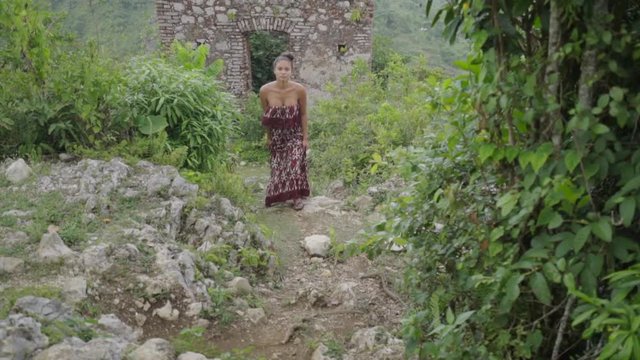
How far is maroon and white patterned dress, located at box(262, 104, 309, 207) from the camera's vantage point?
632cm

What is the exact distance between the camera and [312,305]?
4152mm

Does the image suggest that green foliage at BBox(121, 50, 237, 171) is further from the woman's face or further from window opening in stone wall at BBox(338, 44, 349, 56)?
window opening in stone wall at BBox(338, 44, 349, 56)

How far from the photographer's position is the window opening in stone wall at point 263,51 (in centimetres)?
1245

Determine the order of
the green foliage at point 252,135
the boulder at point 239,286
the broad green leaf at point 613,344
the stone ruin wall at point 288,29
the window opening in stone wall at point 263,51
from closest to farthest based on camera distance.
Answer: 1. the broad green leaf at point 613,344
2. the boulder at point 239,286
3. the green foliage at point 252,135
4. the stone ruin wall at point 288,29
5. the window opening in stone wall at point 263,51

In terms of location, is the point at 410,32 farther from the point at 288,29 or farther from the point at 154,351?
the point at 154,351

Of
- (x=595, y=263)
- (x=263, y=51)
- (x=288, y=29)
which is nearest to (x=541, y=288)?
(x=595, y=263)

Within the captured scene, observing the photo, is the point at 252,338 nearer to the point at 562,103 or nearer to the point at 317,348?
the point at 317,348

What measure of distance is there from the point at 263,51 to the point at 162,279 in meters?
9.45

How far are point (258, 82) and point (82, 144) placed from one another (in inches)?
292

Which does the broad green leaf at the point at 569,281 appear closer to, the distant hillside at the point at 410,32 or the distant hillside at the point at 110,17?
the distant hillside at the point at 110,17

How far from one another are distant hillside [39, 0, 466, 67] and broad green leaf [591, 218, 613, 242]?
47.5ft

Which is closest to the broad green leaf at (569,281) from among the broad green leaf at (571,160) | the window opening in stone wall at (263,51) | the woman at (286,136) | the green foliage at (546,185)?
the green foliage at (546,185)

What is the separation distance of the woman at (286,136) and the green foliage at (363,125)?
87 centimetres

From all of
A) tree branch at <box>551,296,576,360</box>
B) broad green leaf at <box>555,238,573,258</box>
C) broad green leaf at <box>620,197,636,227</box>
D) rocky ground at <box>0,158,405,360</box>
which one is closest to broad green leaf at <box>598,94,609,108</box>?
broad green leaf at <box>620,197,636,227</box>
